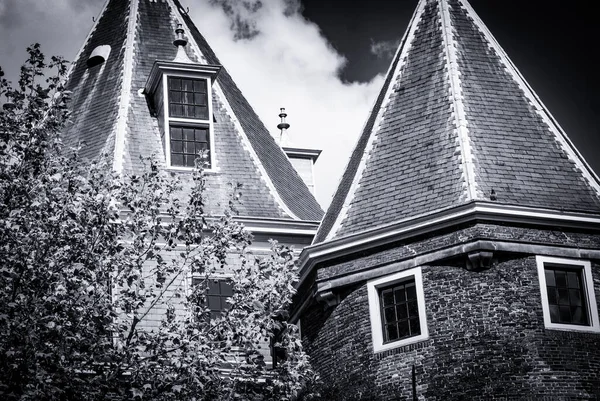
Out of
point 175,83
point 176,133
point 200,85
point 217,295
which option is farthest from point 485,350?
point 175,83

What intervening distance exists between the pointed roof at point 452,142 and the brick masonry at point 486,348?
1269 millimetres

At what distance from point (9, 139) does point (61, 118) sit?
134cm

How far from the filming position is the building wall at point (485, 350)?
22688 millimetres

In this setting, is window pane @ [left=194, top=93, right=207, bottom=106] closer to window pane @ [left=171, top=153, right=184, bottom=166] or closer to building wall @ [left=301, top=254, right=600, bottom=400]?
window pane @ [left=171, top=153, right=184, bottom=166]

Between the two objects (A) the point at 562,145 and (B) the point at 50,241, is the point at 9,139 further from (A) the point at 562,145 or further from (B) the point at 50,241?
(A) the point at 562,145

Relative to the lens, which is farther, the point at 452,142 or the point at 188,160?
the point at 188,160

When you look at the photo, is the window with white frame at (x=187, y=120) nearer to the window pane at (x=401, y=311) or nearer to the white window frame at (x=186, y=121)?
the white window frame at (x=186, y=121)

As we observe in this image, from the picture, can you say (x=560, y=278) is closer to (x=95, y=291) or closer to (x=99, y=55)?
(x=95, y=291)

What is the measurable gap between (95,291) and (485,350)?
7206mm

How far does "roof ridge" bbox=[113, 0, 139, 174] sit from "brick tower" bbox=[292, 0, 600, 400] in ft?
16.6

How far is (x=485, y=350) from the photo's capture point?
22891mm

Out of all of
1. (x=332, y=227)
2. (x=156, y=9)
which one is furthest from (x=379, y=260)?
(x=156, y=9)

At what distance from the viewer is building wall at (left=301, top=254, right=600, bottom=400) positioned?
74.4ft

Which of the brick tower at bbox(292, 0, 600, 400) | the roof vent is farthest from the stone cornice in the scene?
the roof vent
